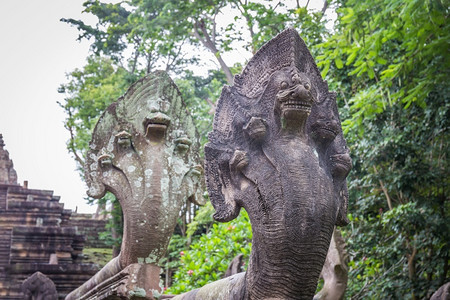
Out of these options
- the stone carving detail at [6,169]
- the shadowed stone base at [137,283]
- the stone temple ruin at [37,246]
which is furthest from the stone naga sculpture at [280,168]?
the stone carving detail at [6,169]

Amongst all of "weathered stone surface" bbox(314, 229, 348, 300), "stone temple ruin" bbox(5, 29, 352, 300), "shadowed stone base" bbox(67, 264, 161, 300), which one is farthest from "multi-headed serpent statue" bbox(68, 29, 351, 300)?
"weathered stone surface" bbox(314, 229, 348, 300)

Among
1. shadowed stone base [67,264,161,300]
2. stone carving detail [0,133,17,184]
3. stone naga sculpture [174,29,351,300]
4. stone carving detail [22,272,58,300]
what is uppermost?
stone carving detail [0,133,17,184]

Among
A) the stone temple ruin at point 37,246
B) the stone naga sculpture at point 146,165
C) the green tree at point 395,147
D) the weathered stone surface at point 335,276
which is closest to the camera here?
the stone naga sculpture at point 146,165

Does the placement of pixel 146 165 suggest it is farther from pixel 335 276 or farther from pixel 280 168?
pixel 335 276

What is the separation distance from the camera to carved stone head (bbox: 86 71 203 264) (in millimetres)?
3668

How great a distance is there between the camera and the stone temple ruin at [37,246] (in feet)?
23.7

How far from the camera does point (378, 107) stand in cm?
657

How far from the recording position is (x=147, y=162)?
382 cm

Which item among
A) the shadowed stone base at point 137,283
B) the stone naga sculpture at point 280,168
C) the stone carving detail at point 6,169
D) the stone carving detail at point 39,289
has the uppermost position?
the stone carving detail at point 6,169

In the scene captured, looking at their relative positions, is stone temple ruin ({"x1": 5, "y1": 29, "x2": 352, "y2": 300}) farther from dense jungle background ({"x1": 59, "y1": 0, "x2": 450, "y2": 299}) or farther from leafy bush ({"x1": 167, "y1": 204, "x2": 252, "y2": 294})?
leafy bush ({"x1": 167, "y1": 204, "x2": 252, "y2": 294})

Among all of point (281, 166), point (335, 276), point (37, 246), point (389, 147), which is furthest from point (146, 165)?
point (37, 246)

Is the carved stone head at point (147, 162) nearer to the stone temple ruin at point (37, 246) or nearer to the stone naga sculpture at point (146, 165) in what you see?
the stone naga sculpture at point (146, 165)

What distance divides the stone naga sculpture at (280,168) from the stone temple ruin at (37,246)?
127 inches

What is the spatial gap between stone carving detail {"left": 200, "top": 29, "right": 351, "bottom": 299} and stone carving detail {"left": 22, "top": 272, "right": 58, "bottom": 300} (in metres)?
3.02
